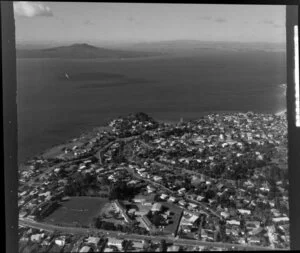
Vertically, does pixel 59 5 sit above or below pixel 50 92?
above

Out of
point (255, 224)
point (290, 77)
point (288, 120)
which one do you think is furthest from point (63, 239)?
point (290, 77)

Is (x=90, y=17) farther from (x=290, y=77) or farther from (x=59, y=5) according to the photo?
(x=290, y=77)

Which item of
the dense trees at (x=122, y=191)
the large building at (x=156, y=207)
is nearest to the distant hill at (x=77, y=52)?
the dense trees at (x=122, y=191)

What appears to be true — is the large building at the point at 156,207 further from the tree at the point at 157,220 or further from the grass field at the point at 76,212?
the grass field at the point at 76,212

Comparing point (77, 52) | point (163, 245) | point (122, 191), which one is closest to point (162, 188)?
point (122, 191)

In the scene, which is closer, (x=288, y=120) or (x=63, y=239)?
(x=63, y=239)

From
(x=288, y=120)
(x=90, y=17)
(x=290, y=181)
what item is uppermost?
(x=90, y=17)

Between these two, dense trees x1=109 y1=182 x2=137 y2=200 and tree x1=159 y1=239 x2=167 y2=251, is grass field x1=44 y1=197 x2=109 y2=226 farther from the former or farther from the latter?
tree x1=159 y1=239 x2=167 y2=251

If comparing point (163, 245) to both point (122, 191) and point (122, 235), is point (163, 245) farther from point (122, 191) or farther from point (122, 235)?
point (122, 191)
